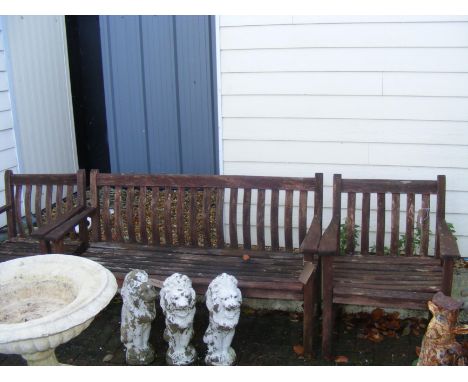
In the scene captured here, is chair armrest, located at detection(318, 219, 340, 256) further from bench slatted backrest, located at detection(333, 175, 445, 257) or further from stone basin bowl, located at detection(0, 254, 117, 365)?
stone basin bowl, located at detection(0, 254, 117, 365)

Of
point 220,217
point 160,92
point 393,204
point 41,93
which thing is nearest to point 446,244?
point 393,204

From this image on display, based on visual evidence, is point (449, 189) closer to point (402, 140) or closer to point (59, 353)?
point (402, 140)

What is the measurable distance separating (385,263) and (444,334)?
1251mm

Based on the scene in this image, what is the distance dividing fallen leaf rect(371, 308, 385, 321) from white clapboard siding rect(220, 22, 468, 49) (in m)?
1.94

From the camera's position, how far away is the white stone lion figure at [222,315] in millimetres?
3514

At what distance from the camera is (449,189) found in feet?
15.7

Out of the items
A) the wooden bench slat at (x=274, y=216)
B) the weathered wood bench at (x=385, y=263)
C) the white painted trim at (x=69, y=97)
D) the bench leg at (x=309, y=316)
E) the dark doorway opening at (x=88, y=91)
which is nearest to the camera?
the weathered wood bench at (x=385, y=263)

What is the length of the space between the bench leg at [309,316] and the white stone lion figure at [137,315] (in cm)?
93

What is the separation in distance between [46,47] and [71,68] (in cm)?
62

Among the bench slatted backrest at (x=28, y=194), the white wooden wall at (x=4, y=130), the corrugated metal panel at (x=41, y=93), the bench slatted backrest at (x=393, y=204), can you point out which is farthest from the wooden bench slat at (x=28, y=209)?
the bench slatted backrest at (x=393, y=204)

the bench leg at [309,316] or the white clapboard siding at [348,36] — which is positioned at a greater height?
the white clapboard siding at [348,36]

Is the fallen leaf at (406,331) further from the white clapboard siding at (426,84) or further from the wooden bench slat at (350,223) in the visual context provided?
the white clapboard siding at (426,84)

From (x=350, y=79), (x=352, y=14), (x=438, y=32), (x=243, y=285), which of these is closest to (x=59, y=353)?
(x=243, y=285)

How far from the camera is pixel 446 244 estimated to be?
3.66 meters
